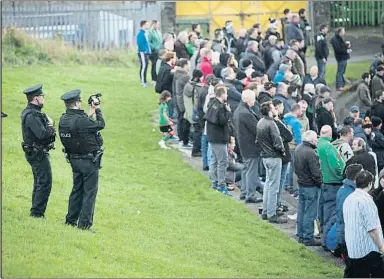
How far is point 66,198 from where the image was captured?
17.1m

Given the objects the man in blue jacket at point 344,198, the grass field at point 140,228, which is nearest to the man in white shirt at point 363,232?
the man in blue jacket at point 344,198

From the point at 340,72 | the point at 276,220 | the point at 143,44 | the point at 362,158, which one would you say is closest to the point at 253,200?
the point at 276,220

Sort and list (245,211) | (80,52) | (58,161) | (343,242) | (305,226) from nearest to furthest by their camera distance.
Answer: (343,242) → (305,226) → (245,211) → (58,161) → (80,52)

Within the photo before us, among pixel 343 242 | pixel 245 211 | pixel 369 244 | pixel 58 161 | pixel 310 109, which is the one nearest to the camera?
pixel 369 244

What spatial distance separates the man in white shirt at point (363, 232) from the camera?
1323cm

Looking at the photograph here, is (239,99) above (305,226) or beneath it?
above

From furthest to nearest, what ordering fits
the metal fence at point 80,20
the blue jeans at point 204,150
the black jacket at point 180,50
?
the metal fence at point 80,20 < the black jacket at point 180,50 < the blue jeans at point 204,150

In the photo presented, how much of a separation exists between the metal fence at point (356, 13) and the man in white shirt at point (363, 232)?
79.2 ft

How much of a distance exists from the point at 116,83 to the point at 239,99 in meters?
9.76

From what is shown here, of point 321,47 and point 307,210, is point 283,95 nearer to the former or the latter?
point 307,210

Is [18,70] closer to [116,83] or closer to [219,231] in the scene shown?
[116,83]

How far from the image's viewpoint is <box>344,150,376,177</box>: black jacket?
16312mm

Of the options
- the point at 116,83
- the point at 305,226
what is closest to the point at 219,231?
the point at 305,226

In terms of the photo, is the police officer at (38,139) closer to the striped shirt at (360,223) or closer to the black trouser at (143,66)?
the striped shirt at (360,223)
